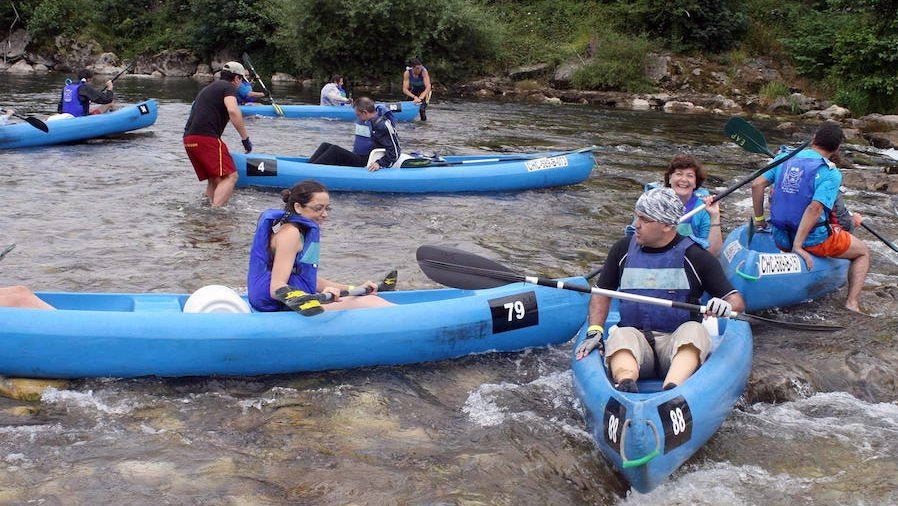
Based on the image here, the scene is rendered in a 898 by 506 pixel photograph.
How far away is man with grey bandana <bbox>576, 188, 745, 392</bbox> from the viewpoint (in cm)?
379

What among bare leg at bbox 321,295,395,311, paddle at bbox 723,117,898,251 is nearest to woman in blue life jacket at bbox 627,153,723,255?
bare leg at bbox 321,295,395,311

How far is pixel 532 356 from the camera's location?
191 inches

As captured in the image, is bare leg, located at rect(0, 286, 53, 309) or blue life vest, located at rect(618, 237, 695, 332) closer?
blue life vest, located at rect(618, 237, 695, 332)

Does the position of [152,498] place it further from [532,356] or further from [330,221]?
[330,221]

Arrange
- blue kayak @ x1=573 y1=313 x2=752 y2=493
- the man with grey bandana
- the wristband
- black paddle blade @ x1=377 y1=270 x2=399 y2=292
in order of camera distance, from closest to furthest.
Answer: blue kayak @ x1=573 y1=313 x2=752 y2=493 → the man with grey bandana → the wristband → black paddle blade @ x1=377 y1=270 x2=399 y2=292

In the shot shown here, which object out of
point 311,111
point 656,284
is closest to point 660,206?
point 656,284

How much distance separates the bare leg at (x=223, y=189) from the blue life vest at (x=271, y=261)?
3.98m

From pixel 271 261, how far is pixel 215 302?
412 millimetres

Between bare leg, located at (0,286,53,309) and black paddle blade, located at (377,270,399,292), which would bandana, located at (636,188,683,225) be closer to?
black paddle blade, located at (377,270,399,292)

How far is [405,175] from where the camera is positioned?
29.4 ft

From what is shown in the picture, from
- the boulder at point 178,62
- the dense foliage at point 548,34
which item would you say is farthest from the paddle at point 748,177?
the boulder at point 178,62

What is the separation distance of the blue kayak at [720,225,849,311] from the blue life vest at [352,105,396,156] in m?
4.17

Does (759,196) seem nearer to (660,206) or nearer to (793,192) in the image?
(793,192)

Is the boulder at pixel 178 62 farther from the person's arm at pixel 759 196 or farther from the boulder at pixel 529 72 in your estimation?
the person's arm at pixel 759 196
